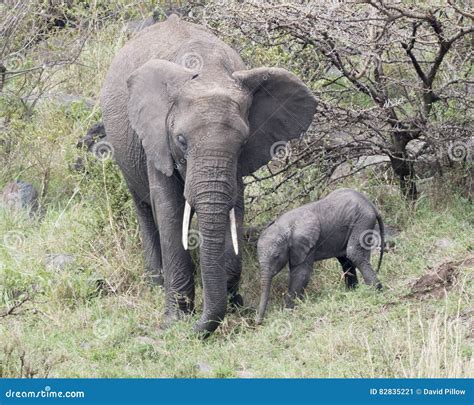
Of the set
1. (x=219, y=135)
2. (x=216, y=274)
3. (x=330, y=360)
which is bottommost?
(x=330, y=360)

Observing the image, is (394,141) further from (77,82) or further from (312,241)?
(77,82)

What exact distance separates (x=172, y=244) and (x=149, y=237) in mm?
1178

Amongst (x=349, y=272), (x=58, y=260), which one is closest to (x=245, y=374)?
(x=349, y=272)

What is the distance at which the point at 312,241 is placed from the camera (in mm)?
8992

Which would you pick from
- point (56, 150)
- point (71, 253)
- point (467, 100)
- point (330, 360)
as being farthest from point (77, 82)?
point (330, 360)

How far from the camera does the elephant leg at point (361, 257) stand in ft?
29.4

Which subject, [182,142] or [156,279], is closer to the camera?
[182,142]

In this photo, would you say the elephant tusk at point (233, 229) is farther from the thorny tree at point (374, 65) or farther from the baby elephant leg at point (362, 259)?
the thorny tree at point (374, 65)

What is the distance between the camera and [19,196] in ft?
39.5

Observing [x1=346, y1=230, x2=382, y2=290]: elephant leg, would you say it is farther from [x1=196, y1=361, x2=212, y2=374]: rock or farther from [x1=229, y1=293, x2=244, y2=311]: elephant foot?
[x1=196, y1=361, x2=212, y2=374]: rock

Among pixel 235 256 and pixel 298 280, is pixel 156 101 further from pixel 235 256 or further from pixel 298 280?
pixel 298 280

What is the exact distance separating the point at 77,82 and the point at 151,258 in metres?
4.83

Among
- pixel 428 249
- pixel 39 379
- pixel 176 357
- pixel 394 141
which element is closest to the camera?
pixel 39 379

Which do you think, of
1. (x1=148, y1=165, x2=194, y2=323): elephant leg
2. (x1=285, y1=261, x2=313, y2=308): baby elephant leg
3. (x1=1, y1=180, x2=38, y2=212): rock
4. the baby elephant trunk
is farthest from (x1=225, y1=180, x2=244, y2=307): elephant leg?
(x1=1, y1=180, x2=38, y2=212): rock
